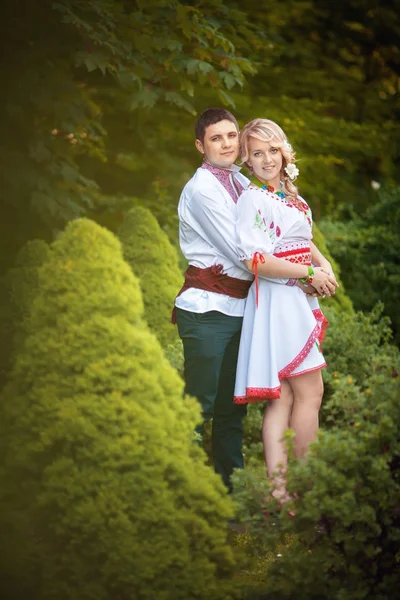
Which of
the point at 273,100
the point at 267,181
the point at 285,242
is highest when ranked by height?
the point at 273,100

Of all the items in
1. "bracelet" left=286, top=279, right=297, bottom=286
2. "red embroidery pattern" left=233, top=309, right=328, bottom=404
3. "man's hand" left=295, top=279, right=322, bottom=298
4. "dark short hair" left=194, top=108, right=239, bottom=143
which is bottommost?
"red embroidery pattern" left=233, top=309, right=328, bottom=404

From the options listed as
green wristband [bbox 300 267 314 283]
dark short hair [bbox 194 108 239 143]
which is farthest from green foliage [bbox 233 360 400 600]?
dark short hair [bbox 194 108 239 143]

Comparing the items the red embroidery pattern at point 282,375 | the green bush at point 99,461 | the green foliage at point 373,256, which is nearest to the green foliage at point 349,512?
the green bush at point 99,461

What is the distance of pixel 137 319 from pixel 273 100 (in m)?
7.76

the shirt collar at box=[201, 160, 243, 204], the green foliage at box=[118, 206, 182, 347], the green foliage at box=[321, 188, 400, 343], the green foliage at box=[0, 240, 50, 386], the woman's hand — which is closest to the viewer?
the woman's hand

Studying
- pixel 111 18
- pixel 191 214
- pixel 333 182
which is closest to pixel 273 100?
pixel 333 182

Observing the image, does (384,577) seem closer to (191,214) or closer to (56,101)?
(191,214)

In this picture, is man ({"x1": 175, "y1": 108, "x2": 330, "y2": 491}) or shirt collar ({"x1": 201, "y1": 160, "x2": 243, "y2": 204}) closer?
man ({"x1": 175, "y1": 108, "x2": 330, "y2": 491})

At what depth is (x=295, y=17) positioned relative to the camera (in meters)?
11.6

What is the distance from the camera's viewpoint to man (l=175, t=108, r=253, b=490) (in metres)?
4.05

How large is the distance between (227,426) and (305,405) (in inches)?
17.8

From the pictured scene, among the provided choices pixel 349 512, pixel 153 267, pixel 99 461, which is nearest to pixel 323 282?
pixel 349 512

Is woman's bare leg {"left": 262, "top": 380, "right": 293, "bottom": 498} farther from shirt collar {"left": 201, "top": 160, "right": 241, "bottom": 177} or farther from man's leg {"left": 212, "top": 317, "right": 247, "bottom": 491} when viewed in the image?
shirt collar {"left": 201, "top": 160, "right": 241, "bottom": 177}

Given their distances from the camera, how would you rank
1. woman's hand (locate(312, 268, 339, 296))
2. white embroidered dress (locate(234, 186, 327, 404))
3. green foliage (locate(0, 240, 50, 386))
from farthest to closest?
green foliage (locate(0, 240, 50, 386))
woman's hand (locate(312, 268, 339, 296))
white embroidered dress (locate(234, 186, 327, 404))
